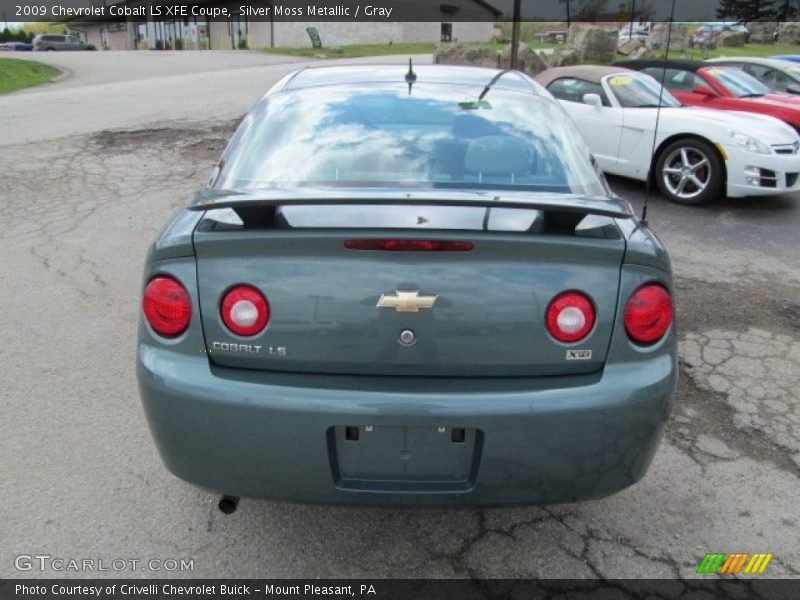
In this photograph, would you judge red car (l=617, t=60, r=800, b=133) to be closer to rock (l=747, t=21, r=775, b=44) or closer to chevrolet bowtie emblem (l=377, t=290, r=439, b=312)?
chevrolet bowtie emblem (l=377, t=290, r=439, b=312)

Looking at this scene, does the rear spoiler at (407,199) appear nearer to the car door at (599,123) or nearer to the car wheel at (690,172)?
the car wheel at (690,172)

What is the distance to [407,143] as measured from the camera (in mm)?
2658

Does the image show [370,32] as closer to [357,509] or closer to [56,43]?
[56,43]

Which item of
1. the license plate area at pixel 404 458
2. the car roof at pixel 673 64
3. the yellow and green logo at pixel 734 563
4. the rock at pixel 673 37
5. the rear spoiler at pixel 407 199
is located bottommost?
the yellow and green logo at pixel 734 563

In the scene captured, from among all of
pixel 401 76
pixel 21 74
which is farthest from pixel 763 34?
pixel 401 76

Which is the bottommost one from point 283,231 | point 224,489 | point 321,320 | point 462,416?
point 224,489

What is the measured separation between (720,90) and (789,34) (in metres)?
41.8

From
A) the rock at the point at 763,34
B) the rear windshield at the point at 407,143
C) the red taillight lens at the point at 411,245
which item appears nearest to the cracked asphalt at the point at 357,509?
the red taillight lens at the point at 411,245

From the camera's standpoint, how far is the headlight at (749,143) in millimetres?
6738

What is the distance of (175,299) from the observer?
202 cm

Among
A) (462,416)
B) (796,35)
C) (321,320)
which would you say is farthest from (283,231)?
(796,35)

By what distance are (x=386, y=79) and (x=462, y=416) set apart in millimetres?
1943

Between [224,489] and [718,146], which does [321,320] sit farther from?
[718,146]

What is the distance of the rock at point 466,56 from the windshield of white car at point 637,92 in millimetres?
9346
